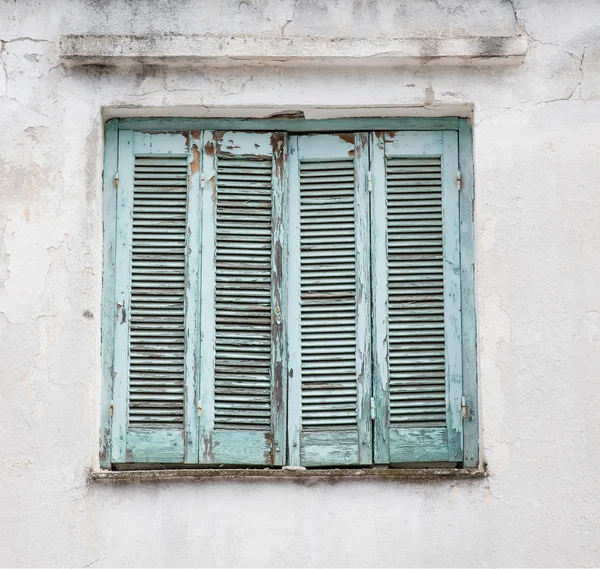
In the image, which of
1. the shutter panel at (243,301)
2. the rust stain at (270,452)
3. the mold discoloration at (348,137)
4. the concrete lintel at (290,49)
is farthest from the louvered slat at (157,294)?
the mold discoloration at (348,137)

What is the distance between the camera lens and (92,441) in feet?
15.9

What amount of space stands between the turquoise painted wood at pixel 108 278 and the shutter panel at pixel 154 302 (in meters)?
0.03

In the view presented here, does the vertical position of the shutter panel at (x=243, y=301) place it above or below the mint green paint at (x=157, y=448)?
above

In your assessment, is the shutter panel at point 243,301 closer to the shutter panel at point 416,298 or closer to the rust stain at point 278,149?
the rust stain at point 278,149

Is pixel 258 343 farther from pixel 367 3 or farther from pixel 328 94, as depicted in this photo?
pixel 367 3

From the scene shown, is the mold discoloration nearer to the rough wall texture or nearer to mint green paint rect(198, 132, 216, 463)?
the rough wall texture

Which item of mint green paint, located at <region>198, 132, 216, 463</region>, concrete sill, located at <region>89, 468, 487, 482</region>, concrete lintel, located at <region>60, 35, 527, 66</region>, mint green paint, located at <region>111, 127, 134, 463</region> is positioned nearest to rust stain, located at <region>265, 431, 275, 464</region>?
concrete sill, located at <region>89, 468, 487, 482</region>

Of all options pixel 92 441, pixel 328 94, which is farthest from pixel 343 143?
pixel 92 441

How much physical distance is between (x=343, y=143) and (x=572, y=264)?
1.32m

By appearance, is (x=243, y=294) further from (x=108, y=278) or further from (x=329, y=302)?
(x=108, y=278)

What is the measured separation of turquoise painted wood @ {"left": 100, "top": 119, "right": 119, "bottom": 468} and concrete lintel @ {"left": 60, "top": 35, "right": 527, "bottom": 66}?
1.29 ft

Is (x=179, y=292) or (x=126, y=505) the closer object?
(x=126, y=505)

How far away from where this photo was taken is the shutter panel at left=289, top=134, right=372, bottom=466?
16.4ft

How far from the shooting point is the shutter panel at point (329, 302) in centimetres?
501
